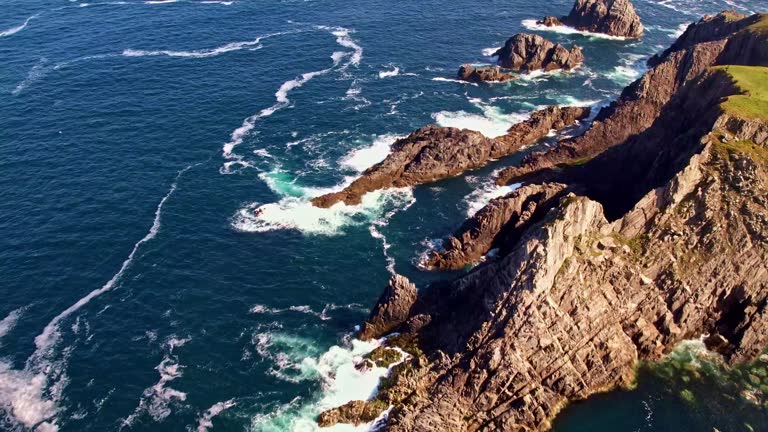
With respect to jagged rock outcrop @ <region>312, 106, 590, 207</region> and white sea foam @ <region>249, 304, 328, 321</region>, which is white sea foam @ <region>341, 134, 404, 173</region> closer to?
jagged rock outcrop @ <region>312, 106, 590, 207</region>

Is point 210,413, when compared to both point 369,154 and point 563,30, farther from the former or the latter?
point 563,30

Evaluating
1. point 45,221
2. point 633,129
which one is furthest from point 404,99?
point 45,221

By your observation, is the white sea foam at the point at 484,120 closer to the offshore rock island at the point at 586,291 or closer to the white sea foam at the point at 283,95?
the offshore rock island at the point at 586,291

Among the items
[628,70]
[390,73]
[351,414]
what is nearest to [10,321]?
[351,414]

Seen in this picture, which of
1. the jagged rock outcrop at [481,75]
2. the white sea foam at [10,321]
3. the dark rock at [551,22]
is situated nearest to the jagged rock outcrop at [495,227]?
the white sea foam at [10,321]

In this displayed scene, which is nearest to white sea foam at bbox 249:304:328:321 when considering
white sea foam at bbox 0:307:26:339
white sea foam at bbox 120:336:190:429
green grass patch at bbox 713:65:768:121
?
white sea foam at bbox 120:336:190:429

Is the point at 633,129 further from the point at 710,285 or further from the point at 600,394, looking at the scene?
the point at 600,394
